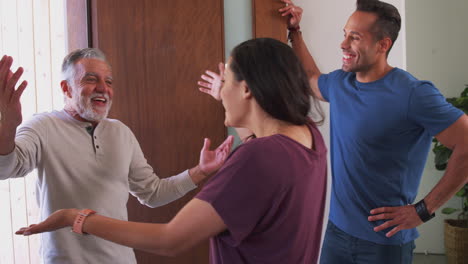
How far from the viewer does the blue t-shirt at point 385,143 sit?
5.42ft

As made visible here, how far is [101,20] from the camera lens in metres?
1.87

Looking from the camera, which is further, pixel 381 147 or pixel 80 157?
pixel 381 147

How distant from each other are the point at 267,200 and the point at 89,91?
0.90 m

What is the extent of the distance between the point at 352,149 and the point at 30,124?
4.23 ft

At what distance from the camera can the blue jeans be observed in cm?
171

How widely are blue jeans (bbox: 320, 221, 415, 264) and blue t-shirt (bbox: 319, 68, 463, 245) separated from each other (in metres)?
0.03

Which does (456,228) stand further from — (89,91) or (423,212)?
(89,91)

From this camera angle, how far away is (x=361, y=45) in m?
1.85

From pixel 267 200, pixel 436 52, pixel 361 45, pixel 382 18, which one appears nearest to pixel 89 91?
pixel 267 200

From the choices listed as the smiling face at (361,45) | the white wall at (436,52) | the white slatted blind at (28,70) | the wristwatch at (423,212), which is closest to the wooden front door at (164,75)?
the white slatted blind at (28,70)

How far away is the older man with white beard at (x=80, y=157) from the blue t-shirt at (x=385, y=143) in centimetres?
94

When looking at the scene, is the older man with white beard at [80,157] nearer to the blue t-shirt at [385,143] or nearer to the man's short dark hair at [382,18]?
the blue t-shirt at [385,143]

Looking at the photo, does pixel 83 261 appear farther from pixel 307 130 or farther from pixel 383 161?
pixel 383 161

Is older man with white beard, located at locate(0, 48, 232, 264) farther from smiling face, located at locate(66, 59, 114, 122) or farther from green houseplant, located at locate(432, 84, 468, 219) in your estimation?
green houseplant, located at locate(432, 84, 468, 219)
